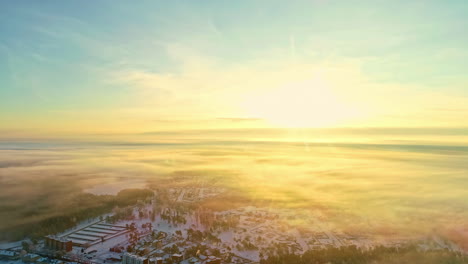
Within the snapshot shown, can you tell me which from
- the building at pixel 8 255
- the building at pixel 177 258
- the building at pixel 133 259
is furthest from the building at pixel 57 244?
the building at pixel 177 258

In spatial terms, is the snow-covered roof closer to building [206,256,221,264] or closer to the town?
the town

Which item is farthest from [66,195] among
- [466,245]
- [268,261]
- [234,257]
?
[466,245]

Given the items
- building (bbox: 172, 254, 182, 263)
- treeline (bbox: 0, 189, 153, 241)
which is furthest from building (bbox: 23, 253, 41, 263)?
building (bbox: 172, 254, 182, 263)

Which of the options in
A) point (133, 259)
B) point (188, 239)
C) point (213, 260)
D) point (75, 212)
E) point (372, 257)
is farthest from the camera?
point (75, 212)

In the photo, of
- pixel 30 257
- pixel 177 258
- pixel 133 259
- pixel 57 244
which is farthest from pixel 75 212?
pixel 177 258

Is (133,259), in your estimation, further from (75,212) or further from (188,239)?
(75,212)

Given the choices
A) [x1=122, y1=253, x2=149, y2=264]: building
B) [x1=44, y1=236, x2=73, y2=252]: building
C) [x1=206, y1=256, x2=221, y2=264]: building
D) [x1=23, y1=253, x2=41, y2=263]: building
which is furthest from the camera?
[x1=44, y1=236, x2=73, y2=252]: building
